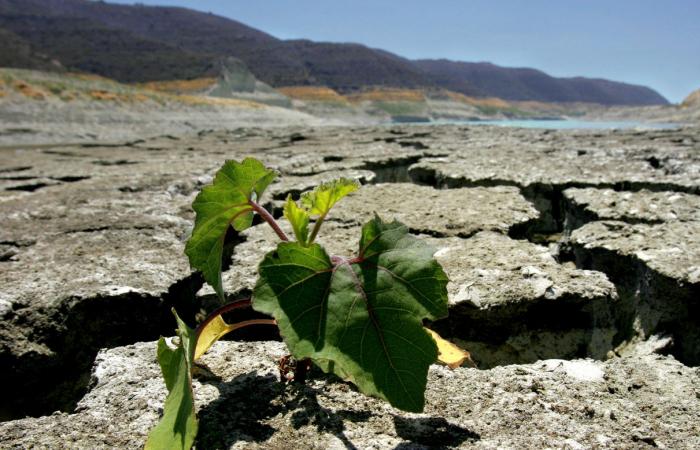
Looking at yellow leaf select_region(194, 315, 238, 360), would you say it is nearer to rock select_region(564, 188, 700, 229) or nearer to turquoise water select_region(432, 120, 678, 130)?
rock select_region(564, 188, 700, 229)

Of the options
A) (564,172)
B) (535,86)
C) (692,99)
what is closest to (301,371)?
(564,172)

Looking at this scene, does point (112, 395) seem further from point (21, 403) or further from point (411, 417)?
point (411, 417)

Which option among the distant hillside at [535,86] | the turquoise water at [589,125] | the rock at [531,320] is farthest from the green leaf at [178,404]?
the distant hillside at [535,86]

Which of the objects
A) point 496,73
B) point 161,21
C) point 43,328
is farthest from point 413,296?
point 496,73

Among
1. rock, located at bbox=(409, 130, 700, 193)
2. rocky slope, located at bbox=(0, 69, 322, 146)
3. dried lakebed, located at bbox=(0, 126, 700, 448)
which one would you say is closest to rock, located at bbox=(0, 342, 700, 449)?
dried lakebed, located at bbox=(0, 126, 700, 448)

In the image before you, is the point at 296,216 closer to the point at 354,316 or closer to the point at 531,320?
the point at 354,316

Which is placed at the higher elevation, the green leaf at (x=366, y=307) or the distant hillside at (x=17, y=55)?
the distant hillside at (x=17, y=55)

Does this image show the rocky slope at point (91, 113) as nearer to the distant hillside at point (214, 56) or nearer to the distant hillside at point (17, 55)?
the distant hillside at point (17, 55)
